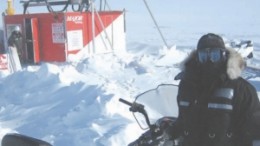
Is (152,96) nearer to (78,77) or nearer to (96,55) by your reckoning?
(78,77)

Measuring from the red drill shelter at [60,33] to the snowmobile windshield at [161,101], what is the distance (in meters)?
9.75

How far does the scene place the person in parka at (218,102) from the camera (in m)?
2.71

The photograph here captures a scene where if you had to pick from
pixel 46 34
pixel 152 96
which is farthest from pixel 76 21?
pixel 152 96

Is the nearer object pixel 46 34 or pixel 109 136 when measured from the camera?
pixel 109 136

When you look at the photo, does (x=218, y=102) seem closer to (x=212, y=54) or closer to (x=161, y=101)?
(x=212, y=54)

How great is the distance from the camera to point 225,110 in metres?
2.72

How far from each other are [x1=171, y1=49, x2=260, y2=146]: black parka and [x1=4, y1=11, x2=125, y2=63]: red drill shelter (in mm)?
10328

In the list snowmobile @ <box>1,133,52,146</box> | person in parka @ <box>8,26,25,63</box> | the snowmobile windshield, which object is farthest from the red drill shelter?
snowmobile @ <box>1,133,52,146</box>

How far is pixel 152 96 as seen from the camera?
3.36 metres

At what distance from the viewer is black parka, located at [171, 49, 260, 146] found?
2711 millimetres

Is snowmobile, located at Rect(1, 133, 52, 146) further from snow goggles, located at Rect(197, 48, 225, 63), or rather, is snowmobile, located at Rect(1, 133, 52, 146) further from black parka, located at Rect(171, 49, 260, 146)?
snow goggles, located at Rect(197, 48, 225, 63)

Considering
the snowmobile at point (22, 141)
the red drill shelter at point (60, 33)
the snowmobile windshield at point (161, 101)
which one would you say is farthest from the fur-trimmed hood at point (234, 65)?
the red drill shelter at point (60, 33)

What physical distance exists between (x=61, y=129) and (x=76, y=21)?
6.71 meters

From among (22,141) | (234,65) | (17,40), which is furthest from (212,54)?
(17,40)
